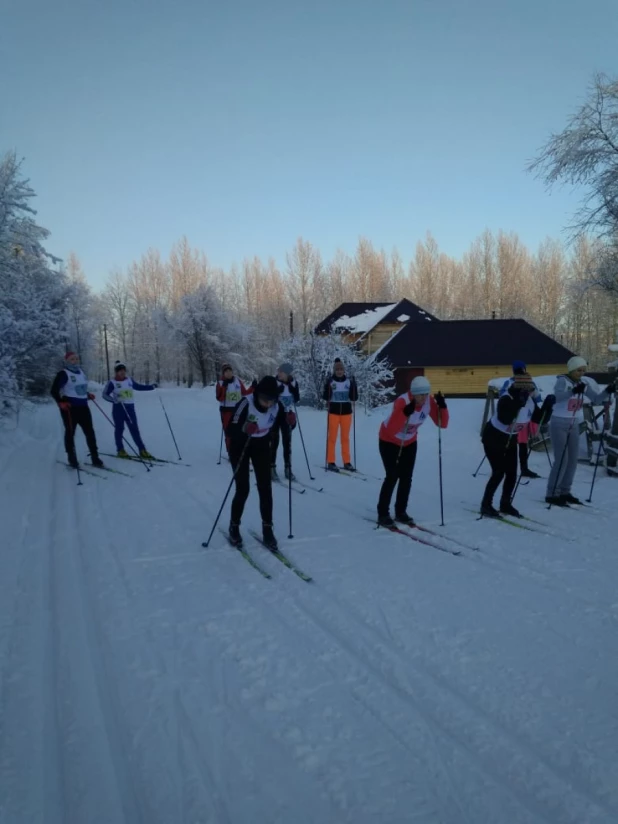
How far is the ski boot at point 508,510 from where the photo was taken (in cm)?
680

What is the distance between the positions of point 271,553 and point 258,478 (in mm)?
820

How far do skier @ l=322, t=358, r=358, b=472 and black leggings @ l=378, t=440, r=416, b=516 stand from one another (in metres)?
3.45

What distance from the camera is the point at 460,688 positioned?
10.4 ft

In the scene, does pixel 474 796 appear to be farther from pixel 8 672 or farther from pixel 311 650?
pixel 8 672

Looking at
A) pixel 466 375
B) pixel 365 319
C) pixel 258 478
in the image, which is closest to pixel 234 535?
pixel 258 478

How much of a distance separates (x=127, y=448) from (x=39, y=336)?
3781mm

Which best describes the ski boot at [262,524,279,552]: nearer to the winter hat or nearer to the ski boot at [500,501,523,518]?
the winter hat

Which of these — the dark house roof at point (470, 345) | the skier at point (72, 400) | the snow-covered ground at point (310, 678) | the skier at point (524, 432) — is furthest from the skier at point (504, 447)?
the dark house roof at point (470, 345)

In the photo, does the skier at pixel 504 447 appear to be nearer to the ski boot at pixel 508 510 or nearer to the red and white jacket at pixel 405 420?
the ski boot at pixel 508 510

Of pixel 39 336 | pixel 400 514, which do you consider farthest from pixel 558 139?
pixel 39 336

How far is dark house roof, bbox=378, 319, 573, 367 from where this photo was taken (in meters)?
31.1

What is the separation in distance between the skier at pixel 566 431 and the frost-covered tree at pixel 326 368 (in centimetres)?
1307

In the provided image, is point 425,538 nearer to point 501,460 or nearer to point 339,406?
point 501,460

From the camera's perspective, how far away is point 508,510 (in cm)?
685
